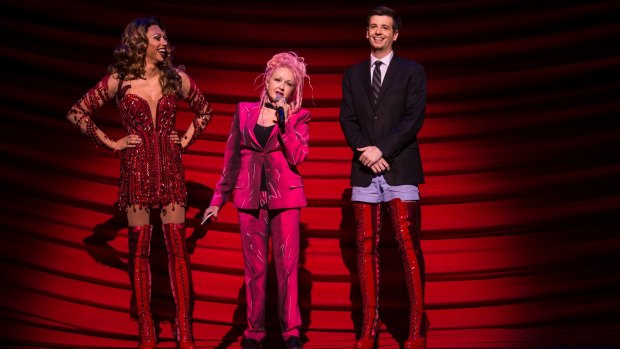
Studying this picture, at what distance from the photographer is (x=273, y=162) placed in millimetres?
3299

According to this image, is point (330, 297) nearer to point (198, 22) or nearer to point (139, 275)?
point (139, 275)

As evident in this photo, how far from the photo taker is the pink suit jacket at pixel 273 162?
325 centimetres

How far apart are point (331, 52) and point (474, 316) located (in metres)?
1.53

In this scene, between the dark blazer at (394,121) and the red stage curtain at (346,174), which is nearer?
the dark blazer at (394,121)

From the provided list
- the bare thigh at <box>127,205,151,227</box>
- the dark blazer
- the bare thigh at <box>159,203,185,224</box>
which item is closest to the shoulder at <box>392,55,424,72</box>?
the dark blazer

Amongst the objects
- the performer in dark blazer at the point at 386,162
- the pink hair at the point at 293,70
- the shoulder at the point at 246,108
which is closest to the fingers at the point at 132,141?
the shoulder at the point at 246,108

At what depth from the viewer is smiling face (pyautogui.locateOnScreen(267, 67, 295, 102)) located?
330 centimetres

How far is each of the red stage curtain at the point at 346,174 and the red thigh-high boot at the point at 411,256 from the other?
63 centimetres

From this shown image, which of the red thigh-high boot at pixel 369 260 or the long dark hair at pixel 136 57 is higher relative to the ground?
the long dark hair at pixel 136 57

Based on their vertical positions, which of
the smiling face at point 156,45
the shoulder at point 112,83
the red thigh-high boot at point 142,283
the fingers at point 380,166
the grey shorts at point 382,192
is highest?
the smiling face at point 156,45

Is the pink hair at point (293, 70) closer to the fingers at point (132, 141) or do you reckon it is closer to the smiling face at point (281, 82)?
the smiling face at point (281, 82)

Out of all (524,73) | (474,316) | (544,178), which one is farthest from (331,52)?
(474,316)

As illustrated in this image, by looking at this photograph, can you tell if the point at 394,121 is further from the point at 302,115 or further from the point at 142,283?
the point at 142,283

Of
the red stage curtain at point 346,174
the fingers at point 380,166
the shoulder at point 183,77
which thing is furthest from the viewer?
the red stage curtain at point 346,174
